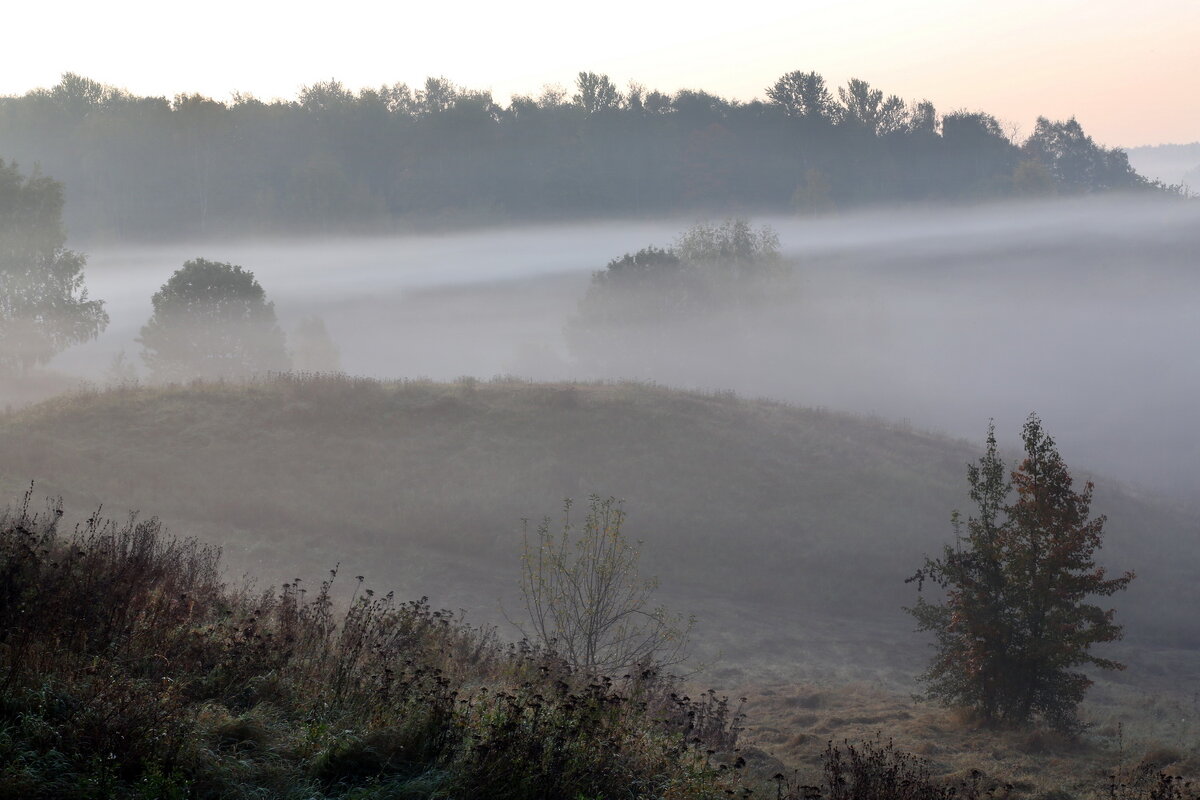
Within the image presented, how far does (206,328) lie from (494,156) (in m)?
81.3

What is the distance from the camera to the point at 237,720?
20.8 feet

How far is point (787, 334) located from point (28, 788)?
249 ft

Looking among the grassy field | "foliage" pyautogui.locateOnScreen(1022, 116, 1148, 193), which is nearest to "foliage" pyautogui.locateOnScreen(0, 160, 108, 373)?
the grassy field

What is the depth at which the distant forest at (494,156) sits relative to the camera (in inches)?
3597

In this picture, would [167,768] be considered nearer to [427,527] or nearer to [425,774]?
[425,774]

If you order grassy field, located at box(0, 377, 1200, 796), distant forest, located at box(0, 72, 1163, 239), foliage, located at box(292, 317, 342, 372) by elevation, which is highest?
distant forest, located at box(0, 72, 1163, 239)

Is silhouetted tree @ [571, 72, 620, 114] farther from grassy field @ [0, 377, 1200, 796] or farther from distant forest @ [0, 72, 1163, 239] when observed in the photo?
grassy field @ [0, 377, 1200, 796]

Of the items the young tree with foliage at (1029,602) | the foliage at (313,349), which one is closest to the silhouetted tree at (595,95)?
the foliage at (313,349)

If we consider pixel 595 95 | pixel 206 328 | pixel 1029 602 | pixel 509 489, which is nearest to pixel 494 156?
pixel 595 95

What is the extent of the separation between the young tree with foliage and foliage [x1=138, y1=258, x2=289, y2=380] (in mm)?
35181

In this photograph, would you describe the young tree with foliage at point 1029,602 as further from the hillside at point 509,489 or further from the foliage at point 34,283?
the foliage at point 34,283

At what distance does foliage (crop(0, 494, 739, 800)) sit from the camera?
18.1 feet

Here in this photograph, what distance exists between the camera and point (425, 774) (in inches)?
248

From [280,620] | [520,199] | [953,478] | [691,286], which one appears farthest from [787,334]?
[280,620]
